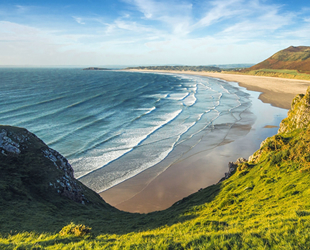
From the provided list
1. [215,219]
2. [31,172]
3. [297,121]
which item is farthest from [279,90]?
[31,172]

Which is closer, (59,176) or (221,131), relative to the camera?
(59,176)

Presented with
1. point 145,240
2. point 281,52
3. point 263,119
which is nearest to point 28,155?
point 145,240

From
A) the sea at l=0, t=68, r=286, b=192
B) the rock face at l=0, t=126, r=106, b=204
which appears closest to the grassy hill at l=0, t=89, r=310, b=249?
the rock face at l=0, t=126, r=106, b=204

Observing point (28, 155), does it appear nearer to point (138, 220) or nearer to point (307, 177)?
point (138, 220)

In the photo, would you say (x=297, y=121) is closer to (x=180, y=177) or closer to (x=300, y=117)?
(x=300, y=117)

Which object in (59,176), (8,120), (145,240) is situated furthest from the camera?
(8,120)

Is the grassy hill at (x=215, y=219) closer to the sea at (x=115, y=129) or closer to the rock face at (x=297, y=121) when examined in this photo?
the rock face at (x=297, y=121)

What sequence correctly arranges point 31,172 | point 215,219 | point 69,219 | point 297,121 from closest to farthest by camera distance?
point 215,219 < point 69,219 < point 31,172 < point 297,121
